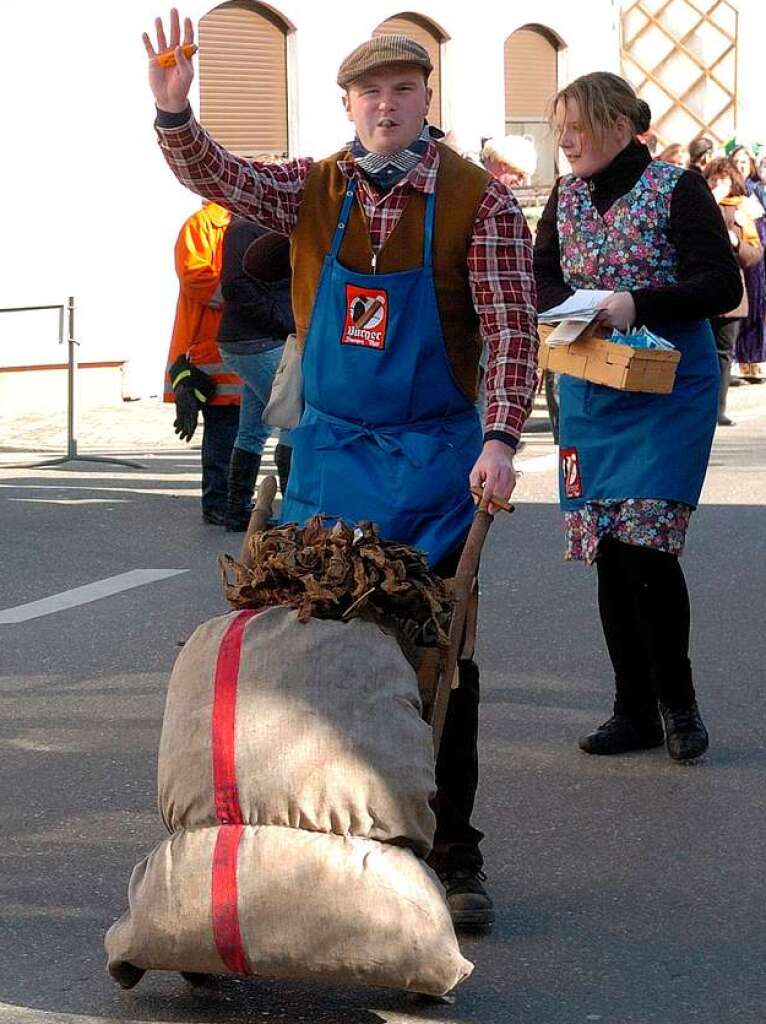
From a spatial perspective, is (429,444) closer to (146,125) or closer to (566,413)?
(566,413)

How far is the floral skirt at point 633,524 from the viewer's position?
5625 millimetres

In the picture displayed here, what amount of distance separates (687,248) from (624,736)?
1414 millimetres

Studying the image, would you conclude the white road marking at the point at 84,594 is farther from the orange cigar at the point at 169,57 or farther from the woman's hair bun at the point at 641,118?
the orange cigar at the point at 169,57

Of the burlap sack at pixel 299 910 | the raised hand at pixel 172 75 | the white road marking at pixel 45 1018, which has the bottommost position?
the white road marking at pixel 45 1018

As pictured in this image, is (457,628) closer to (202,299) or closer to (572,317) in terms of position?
(572,317)

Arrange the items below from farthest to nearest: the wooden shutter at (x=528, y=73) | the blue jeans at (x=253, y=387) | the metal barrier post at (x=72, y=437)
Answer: the wooden shutter at (x=528, y=73) < the metal barrier post at (x=72, y=437) < the blue jeans at (x=253, y=387)

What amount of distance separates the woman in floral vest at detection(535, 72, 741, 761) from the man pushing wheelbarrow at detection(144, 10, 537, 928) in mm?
1216

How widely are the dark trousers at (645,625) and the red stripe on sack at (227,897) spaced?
226 cm

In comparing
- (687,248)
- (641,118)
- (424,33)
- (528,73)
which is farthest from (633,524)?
(528,73)

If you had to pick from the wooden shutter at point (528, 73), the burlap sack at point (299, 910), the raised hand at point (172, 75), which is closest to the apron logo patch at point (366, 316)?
the raised hand at point (172, 75)

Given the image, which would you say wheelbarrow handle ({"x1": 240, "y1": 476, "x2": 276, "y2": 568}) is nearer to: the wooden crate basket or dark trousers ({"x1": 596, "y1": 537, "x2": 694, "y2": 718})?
the wooden crate basket

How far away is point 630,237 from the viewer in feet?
18.4

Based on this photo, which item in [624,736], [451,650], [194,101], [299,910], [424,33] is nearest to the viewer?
[299,910]

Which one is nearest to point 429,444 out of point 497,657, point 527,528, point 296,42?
point 497,657
